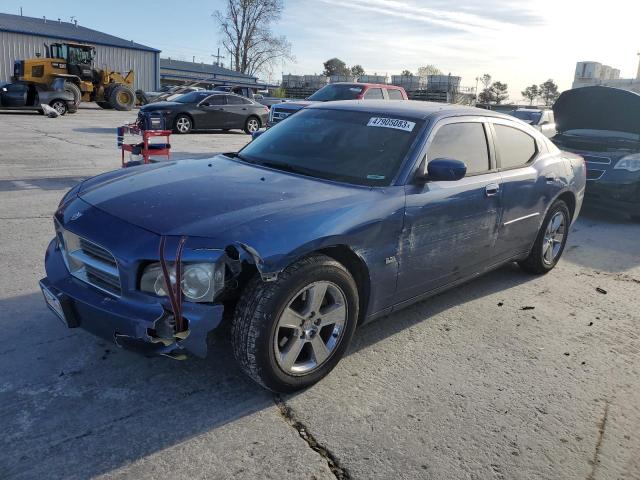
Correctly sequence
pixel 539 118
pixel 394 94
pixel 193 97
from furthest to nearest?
1. pixel 193 97
2. pixel 539 118
3. pixel 394 94

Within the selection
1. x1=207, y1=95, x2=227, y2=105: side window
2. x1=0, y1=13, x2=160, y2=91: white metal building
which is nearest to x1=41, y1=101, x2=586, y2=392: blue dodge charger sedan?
x1=207, y1=95, x2=227, y2=105: side window

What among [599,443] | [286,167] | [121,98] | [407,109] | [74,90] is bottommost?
[599,443]

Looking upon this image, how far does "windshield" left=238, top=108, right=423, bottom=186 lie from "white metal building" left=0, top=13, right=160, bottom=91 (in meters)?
41.2

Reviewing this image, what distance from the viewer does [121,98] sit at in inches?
1016

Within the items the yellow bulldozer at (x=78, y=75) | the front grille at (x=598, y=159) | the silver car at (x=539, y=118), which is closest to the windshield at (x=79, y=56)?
the yellow bulldozer at (x=78, y=75)

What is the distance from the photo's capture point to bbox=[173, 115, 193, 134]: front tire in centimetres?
1717

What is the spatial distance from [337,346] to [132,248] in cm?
131

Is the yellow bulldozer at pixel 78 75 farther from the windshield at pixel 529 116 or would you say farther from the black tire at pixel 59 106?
the windshield at pixel 529 116

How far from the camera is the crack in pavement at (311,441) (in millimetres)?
2459

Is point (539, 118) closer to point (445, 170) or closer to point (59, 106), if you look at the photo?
point (445, 170)

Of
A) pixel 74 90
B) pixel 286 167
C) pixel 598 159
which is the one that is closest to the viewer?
pixel 286 167

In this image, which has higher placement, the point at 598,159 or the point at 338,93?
the point at 338,93

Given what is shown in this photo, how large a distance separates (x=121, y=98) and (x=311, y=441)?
26.2m

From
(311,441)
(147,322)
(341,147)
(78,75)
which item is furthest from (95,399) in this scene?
(78,75)
